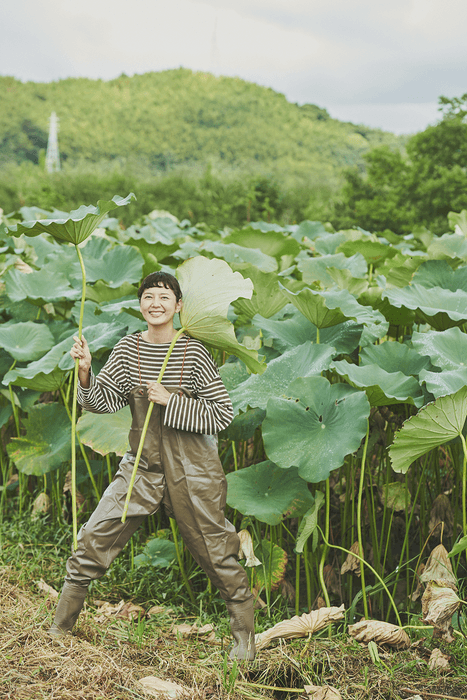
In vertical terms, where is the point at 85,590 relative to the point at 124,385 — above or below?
below

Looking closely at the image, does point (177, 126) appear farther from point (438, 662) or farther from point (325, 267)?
point (438, 662)

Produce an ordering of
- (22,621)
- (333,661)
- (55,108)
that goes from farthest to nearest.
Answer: (55,108) → (22,621) → (333,661)

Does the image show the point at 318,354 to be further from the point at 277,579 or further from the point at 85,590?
the point at 85,590

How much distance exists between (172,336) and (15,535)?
4.46ft

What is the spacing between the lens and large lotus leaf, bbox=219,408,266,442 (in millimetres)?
1955

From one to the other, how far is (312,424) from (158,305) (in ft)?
1.86

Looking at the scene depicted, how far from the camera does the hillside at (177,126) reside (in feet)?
124

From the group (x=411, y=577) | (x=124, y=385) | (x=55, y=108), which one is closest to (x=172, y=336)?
(x=124, y=385)

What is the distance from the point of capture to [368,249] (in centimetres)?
319

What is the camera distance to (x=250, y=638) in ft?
5.40

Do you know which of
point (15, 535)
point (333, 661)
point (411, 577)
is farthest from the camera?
point (15, 535)

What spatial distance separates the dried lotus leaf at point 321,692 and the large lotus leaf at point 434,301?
1.13m

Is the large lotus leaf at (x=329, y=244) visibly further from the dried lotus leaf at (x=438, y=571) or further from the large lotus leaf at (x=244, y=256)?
the dried lotus leaf at (x=438, y=571)

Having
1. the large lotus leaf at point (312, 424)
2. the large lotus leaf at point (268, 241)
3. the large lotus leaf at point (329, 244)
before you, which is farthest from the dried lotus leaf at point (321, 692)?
the large lotus leaf at point (329, 244)
